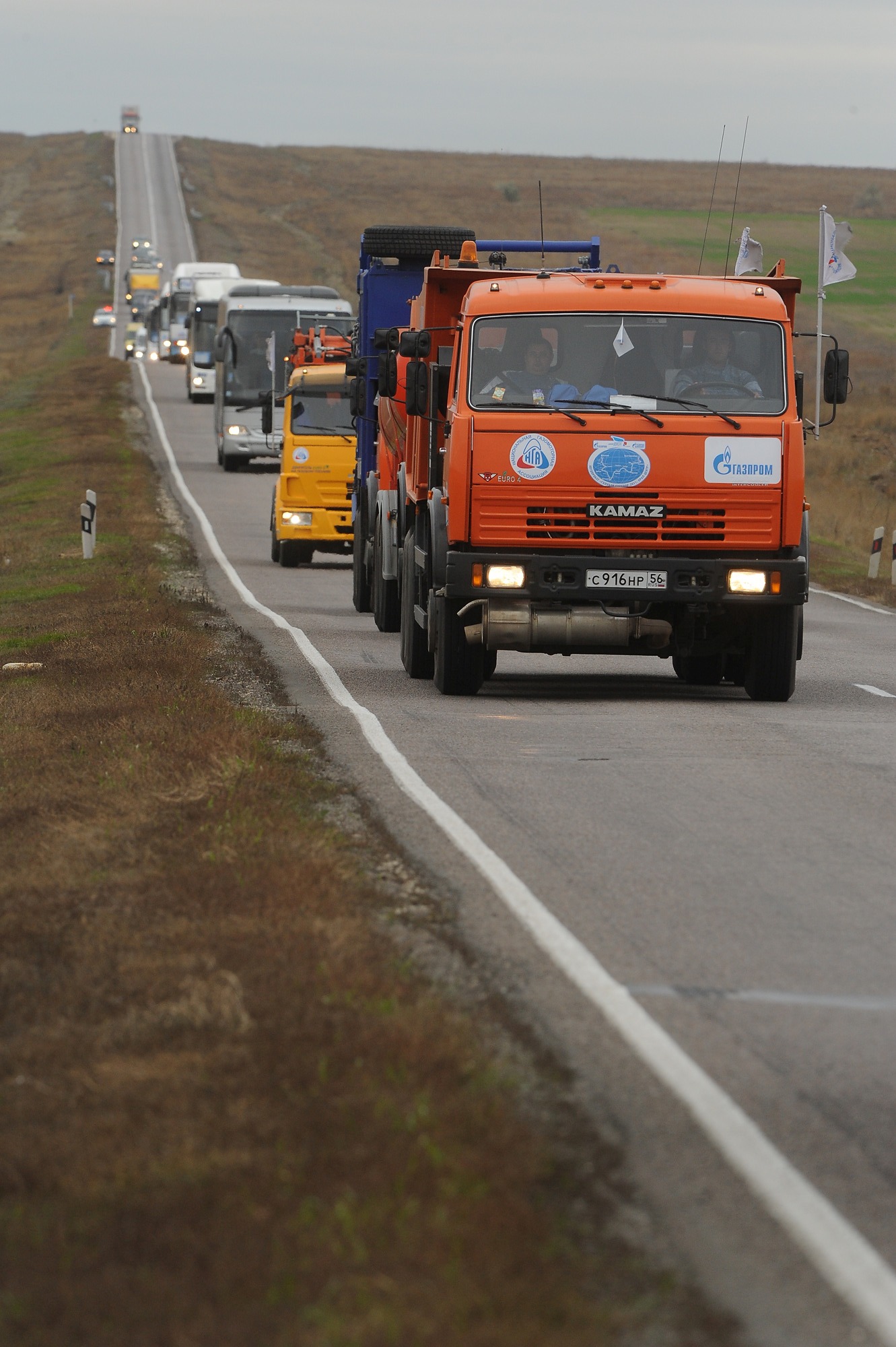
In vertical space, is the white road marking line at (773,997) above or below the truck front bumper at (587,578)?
below

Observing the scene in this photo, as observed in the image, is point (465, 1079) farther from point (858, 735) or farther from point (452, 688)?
point (452, 688)

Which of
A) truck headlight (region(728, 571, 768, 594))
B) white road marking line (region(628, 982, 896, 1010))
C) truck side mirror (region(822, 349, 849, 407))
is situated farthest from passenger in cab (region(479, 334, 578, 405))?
white road marking line (region(628, 982, 896, 1010))

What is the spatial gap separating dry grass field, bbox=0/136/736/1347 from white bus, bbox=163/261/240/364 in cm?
5130

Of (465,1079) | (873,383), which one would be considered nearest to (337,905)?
(465,1079)

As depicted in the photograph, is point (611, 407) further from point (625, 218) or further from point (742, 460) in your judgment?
point (625, 218)

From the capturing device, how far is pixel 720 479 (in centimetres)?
1341

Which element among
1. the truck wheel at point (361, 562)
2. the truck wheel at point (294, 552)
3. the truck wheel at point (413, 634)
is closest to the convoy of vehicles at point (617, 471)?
the truck wheel at point (413, 634)

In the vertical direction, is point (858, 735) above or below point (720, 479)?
below

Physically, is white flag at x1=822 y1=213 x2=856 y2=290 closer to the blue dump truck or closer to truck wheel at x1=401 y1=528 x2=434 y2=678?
the blue dump truck

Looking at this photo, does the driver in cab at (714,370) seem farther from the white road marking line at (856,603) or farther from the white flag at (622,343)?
the white road marking line at (856,603)

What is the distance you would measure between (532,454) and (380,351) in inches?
238

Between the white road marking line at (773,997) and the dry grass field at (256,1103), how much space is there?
2.44 feet

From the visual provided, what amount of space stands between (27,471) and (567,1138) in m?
39.4

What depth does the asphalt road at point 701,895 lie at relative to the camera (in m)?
4.67
